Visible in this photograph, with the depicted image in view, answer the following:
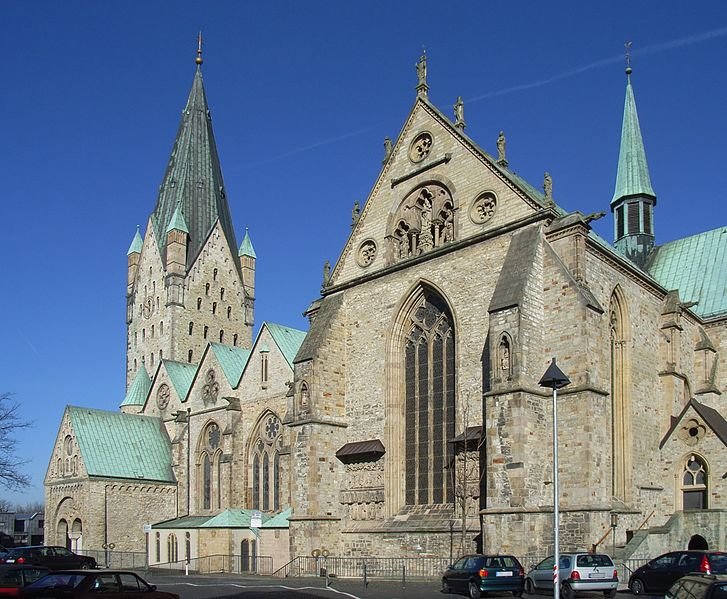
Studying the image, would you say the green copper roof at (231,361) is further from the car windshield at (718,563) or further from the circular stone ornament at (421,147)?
the car windshield at (718,563)

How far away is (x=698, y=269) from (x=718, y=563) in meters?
20.9

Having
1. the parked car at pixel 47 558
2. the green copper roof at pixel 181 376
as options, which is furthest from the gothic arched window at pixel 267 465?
the parked car at pixel 47 558

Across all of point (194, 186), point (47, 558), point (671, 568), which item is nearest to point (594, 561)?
point (671, 568)

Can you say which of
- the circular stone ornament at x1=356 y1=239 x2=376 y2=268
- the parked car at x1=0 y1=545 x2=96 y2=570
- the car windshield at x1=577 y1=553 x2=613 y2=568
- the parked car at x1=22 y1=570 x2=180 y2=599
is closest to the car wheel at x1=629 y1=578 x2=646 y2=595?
the car windshield at x1=577 y1=553 x2=613 y2=568

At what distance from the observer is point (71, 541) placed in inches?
1845

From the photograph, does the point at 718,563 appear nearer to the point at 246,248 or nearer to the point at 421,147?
the point at 421,147

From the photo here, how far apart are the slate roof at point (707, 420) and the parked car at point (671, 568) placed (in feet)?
25.9

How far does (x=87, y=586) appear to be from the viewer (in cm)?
1694

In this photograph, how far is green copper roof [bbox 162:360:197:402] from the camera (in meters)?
52.3

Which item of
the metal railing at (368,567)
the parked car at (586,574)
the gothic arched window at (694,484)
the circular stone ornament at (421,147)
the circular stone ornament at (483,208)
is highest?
the circular stone ornament at (421,147)

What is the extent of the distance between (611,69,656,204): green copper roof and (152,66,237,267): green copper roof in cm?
3217

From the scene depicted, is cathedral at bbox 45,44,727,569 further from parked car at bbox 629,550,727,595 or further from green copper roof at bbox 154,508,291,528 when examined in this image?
parked car at bbox 629,550,727,595

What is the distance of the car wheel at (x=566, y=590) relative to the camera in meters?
20.4

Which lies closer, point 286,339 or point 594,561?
point 594,561
